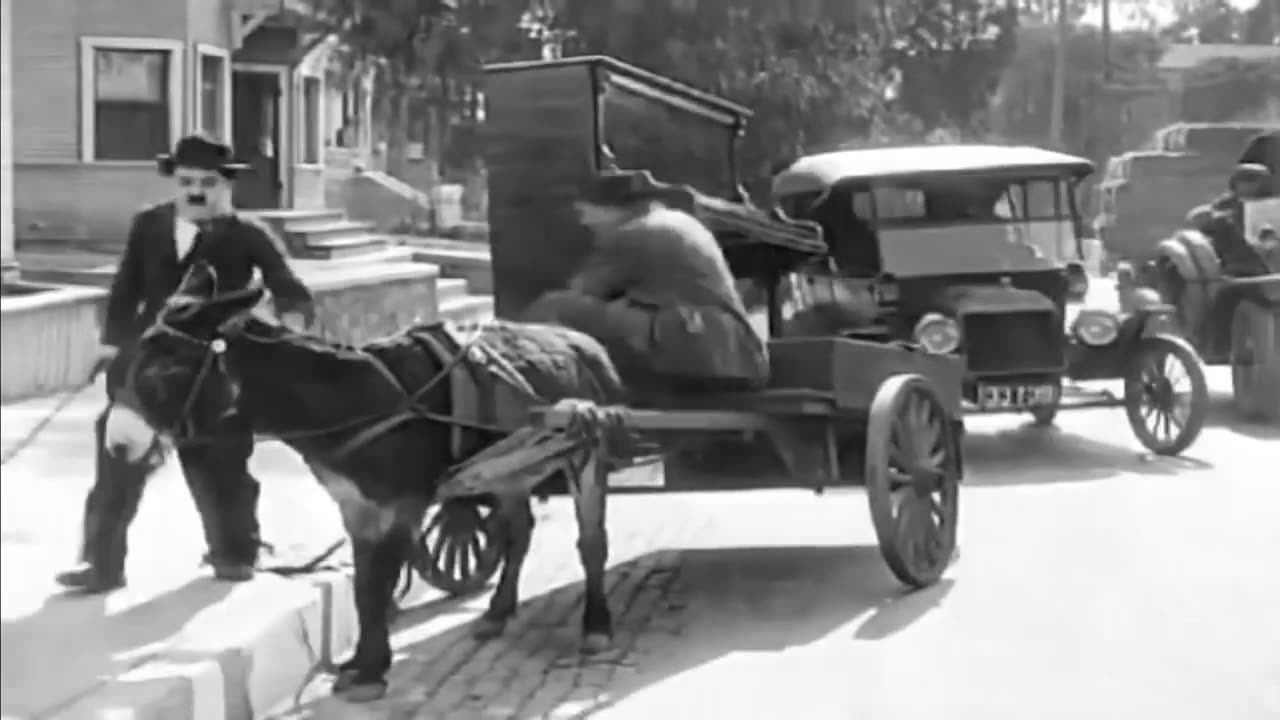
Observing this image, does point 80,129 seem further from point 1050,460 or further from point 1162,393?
point 1162,393

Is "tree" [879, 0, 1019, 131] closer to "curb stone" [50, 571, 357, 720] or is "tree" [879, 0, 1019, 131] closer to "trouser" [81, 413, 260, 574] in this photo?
"trouser" [81, 413, 260, 574]

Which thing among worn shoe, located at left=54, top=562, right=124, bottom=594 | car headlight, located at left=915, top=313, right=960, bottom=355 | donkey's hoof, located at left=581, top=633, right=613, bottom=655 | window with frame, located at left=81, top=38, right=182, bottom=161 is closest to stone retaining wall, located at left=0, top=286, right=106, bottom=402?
worn shoe, located at left=54, top=562, right=124, bottom=594

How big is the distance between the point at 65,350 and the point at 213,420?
444 cm

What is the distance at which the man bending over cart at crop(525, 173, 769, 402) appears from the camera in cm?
821

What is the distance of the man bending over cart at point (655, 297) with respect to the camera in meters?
8.21

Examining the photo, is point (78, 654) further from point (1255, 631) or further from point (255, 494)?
point (1255, 631)

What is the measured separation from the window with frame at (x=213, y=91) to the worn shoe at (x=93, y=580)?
52.6 feet

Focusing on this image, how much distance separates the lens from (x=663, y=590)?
948cm

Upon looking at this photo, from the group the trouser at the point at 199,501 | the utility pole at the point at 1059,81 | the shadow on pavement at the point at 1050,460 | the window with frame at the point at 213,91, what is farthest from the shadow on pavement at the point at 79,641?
the utility pole at the point at 1059,81

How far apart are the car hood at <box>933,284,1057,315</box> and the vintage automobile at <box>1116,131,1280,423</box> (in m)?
1.84

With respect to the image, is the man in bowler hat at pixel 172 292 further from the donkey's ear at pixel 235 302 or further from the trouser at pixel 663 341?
the trouser at pixel 663 341

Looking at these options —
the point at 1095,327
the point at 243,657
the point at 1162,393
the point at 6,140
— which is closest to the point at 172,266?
Result: the point at 243,657

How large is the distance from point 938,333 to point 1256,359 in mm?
4119

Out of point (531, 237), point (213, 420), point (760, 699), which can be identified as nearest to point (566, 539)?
point (531, 237)
